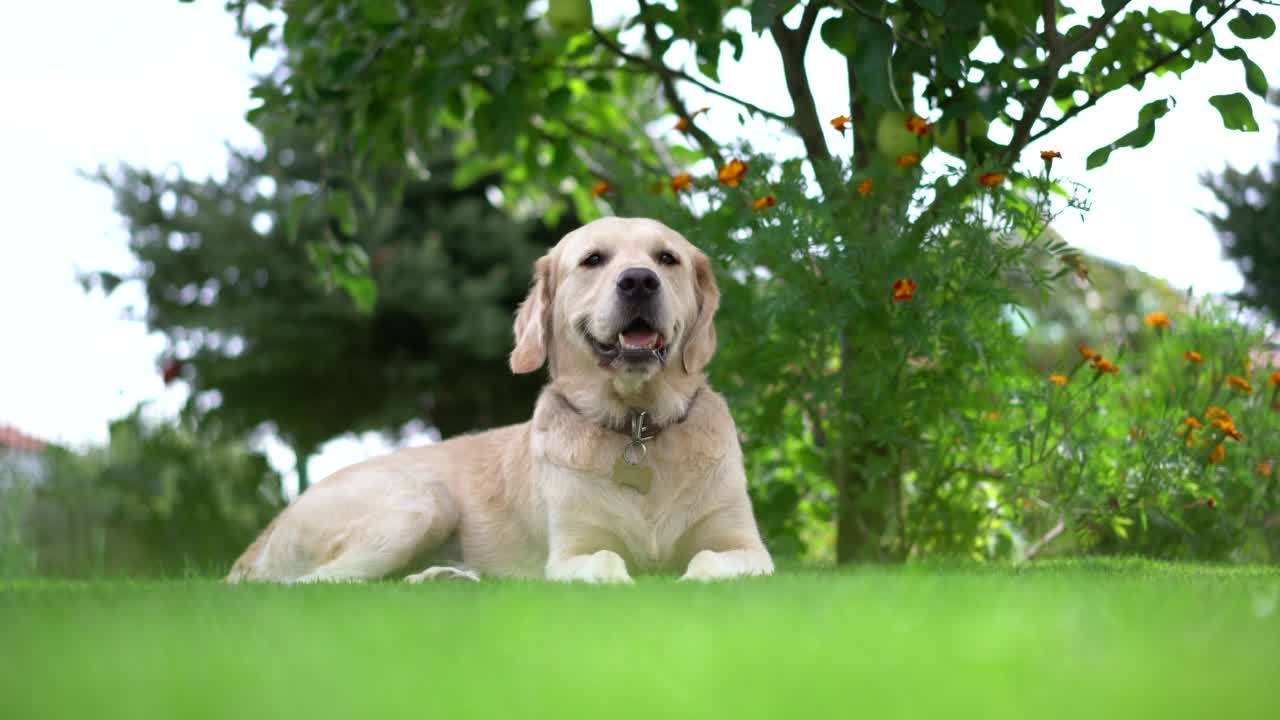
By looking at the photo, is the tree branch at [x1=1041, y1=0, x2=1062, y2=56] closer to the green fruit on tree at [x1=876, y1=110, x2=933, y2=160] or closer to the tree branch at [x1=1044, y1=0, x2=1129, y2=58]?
the tree branch at [x1=1044, y1=0, x2=1129, y2=58]

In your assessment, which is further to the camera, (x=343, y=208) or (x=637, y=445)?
(x=343, y=208)

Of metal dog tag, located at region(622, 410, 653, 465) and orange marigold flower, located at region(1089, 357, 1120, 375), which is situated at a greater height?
orange marigold flower, located at region(1089, 357, 1120, 375)

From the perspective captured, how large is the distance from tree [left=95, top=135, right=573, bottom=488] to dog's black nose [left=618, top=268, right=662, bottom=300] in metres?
11.6

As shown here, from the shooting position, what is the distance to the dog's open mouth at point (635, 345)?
377cm

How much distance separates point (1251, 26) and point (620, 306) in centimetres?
262

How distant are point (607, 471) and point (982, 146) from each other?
2.26m

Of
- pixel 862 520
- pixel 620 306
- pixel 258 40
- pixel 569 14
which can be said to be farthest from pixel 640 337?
pixel 258 40

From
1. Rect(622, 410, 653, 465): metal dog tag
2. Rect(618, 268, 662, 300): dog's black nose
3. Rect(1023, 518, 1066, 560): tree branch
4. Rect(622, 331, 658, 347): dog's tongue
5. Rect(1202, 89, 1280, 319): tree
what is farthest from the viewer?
Rect(1202, 89, 1280, 319): tree

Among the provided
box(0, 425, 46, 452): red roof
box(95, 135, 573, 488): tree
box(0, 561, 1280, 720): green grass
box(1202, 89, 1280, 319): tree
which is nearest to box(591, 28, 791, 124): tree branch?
box(0, 561, 1280, 720): green grass

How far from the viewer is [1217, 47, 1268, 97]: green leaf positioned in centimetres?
427

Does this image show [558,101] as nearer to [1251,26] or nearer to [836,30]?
[836,30]

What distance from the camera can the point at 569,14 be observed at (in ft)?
16.8

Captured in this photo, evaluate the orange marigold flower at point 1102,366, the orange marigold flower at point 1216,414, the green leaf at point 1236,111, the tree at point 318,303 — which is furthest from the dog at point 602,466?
the tree at point 318,303

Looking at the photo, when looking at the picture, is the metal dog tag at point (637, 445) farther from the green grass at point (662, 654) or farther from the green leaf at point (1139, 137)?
the green leaf at point (1139, 137)
